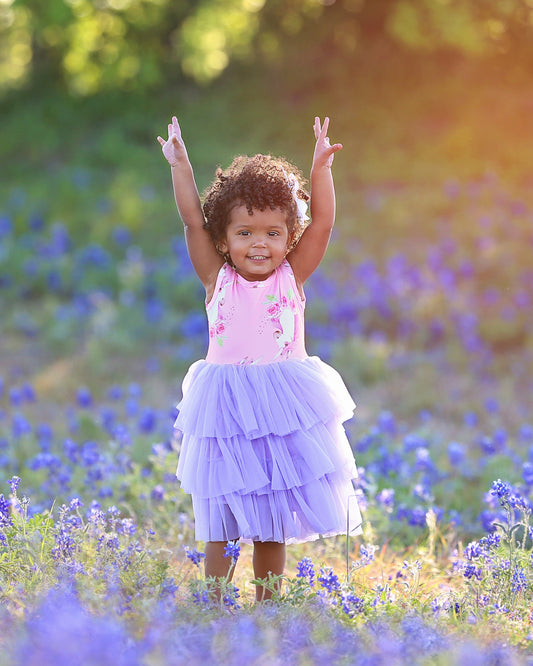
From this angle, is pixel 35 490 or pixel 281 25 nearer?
pixel 35 490

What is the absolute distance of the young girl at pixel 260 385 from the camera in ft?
9.45

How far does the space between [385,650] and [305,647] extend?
314 mm

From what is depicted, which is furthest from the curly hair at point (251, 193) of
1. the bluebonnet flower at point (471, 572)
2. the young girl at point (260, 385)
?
the bluebonnet flower at point (471, 572)

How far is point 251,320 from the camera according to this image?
2979 millimetres

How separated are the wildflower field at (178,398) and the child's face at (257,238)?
3.10 ft

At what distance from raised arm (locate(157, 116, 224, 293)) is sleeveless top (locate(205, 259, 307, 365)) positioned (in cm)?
6

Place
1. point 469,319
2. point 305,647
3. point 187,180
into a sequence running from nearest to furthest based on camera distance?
point 305,647 < point 187,180 < point 469,319

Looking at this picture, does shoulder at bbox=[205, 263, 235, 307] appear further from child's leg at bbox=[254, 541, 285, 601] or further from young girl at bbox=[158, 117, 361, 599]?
child's leg at bbox=[254, 541, 285, 601]

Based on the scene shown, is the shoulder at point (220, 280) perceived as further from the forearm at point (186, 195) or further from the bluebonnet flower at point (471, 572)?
the bluebonnet flower at point (471, 572)

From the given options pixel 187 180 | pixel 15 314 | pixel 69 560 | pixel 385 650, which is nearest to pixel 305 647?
pixel 385 650

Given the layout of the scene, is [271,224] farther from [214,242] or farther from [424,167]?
[424,167]

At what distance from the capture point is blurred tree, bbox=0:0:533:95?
36.6ft

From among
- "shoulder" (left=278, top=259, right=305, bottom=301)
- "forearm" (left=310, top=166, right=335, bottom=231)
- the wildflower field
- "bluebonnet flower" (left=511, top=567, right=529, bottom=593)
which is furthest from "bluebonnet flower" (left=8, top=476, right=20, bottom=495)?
"bluebonnet flower" (left=511, top=567, right=529, bottom=593)

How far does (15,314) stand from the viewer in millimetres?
8156
